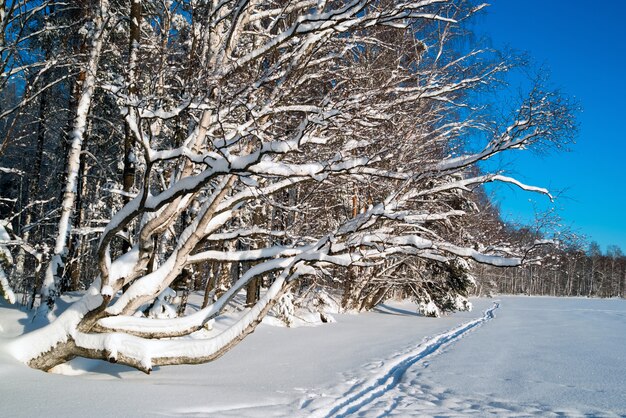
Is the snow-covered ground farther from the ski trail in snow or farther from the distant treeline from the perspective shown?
the distant treeline

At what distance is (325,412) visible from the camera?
15.0 feet

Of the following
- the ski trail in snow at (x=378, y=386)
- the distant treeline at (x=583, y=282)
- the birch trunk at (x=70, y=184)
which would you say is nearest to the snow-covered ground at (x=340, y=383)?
the ski trail in snow at (x=378, y=386)

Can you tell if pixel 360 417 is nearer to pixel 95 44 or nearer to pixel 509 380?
pixel 509 380

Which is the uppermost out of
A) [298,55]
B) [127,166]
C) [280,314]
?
[298,55]

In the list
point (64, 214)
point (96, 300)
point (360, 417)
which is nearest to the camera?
point (360, 417)

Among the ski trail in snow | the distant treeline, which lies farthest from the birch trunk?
the distant treeline

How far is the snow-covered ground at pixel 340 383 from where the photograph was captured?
4127 millimetres

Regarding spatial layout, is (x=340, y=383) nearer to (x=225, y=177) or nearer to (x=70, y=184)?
(x=225, y=177)

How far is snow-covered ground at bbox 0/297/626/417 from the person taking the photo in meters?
4.13

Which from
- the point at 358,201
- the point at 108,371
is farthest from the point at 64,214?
the point at 358,201

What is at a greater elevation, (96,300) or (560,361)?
(96,300)

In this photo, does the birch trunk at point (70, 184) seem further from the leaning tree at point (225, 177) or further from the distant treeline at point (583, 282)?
the distant treeline at point (583, 282)

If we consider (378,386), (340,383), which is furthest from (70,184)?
(378,386)

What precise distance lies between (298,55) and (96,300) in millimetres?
3888
